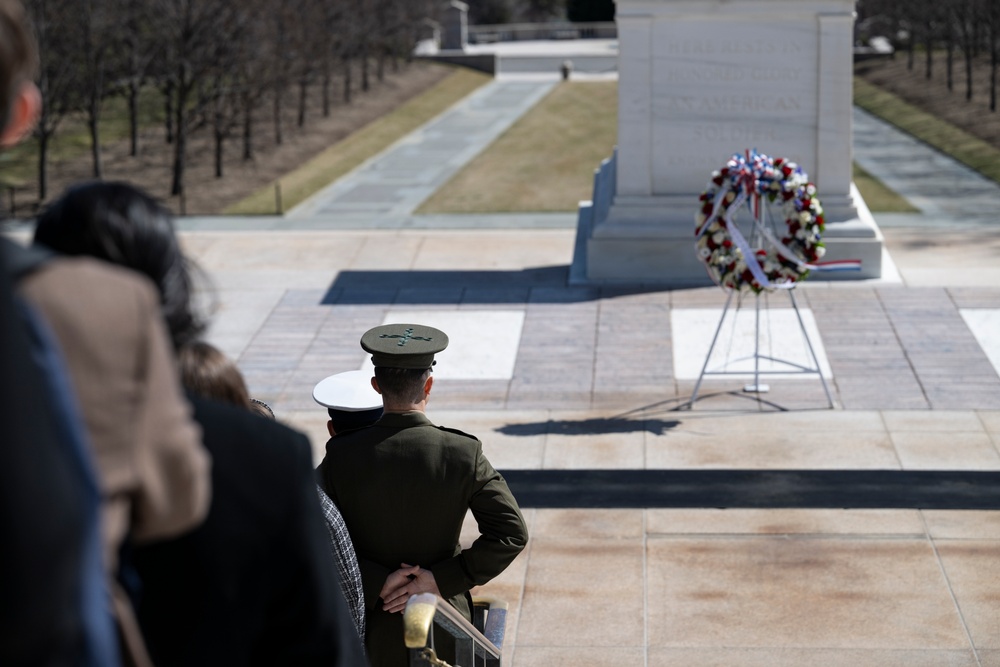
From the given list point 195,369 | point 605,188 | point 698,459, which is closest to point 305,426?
point 698,459

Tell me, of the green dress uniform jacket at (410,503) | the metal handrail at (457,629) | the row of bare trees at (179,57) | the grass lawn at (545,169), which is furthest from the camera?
the row of bare trees at (179,57)

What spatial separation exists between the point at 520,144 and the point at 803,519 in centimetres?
1988

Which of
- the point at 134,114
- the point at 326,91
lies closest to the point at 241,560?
the point at 134,114

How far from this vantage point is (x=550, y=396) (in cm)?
1073

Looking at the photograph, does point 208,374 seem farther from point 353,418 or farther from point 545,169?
point 545,169

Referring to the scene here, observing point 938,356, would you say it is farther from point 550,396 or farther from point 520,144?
point 520,144

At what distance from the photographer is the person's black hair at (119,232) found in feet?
5.70

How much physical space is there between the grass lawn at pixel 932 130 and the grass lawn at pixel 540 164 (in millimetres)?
6105

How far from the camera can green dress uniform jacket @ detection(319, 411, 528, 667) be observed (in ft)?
13.0

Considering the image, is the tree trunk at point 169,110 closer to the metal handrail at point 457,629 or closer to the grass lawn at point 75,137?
the grass lawn at point 75,137

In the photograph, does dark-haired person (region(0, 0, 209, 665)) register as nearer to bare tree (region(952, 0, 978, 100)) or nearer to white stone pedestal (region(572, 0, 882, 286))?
white stone pedestal (region(572, 0, 882, 286))

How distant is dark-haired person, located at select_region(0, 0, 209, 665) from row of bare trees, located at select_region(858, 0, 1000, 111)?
97.8 feet

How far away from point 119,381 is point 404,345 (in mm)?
2716

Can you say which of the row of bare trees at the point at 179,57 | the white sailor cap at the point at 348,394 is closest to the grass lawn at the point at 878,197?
the row of bare trees at the point at 179,57
